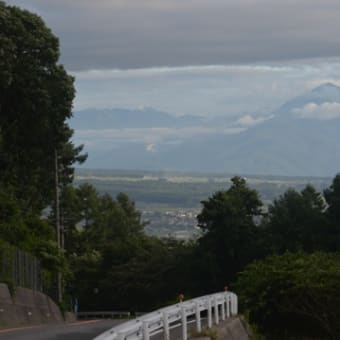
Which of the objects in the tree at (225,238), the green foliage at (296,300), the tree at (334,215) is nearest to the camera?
the green foliage at (296,300)

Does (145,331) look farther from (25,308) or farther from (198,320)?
(25,308)

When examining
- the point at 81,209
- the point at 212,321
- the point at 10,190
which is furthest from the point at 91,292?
the point at 212,321

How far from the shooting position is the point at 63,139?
62094 mm

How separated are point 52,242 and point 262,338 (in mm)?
28958

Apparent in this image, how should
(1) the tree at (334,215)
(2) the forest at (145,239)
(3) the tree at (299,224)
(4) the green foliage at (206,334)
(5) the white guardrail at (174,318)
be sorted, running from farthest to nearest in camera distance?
(3) the tree at (299,224) → (1) the tree at (334,215) → (2) the forest at (145,239) → (4) the green foliage at (206,334) → (5) the white guardrail at (174,318)

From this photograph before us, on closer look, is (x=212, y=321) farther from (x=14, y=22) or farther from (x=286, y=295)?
(x=14, y=22)

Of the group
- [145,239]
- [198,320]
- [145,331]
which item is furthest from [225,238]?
[145,331]

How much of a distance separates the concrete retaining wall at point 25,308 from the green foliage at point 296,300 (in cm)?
1005

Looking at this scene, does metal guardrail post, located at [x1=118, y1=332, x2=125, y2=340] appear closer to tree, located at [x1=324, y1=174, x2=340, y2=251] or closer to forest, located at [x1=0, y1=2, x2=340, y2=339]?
forest, located at [x1=0, y1=2, x2=340, y2=339]

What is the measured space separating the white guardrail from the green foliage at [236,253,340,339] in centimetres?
139

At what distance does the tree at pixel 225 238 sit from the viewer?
70.3 meters

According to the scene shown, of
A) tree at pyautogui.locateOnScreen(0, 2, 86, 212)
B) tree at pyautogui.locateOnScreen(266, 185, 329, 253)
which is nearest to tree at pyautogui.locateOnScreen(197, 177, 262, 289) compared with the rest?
tree at pyautogui.locateOnScreen(266, 185, 329, 253)

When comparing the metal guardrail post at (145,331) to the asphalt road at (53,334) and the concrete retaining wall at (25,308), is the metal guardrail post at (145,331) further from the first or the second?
the concrete retaining wall at (25,308)

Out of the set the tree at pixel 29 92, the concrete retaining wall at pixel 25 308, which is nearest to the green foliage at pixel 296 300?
the concrete retaining wall at pixel 25 308
